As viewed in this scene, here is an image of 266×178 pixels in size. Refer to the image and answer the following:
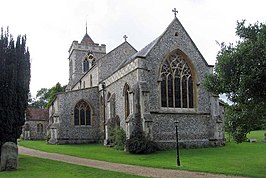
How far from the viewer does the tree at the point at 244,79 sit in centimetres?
1323

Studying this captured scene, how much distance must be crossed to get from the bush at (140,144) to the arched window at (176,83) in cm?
374

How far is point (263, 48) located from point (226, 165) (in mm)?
7058

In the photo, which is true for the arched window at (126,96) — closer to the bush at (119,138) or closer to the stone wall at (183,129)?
the bush at (119,138)

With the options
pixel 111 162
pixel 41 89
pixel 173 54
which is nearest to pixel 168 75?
pixel 173 54

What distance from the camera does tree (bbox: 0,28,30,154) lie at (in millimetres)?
20797

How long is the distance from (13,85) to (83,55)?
111 ft

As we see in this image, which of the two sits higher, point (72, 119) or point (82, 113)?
point (82, 113)

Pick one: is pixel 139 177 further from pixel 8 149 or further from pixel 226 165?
pixel 8 149

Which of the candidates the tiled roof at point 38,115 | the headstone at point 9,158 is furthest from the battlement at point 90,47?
the headstone at point 9,158

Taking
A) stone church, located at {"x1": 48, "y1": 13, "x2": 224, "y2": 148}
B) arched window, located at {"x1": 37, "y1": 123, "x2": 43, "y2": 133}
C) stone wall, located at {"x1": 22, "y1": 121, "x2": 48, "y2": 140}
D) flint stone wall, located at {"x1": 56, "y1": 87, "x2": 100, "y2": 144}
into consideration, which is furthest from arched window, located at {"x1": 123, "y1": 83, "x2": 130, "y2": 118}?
arched window, located at {"x1": 37, "y1": 123, "x2": 43, "y2": 133}

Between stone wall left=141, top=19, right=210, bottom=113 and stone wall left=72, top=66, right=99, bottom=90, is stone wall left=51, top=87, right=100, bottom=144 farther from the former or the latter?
stone wall left=141, top=19, right=210, bottom=113

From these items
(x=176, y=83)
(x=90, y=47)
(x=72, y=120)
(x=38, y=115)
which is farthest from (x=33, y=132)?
(x=176, y=83)

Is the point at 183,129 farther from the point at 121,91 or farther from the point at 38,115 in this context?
the point at 38,115

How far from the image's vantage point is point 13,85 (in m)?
21.2
